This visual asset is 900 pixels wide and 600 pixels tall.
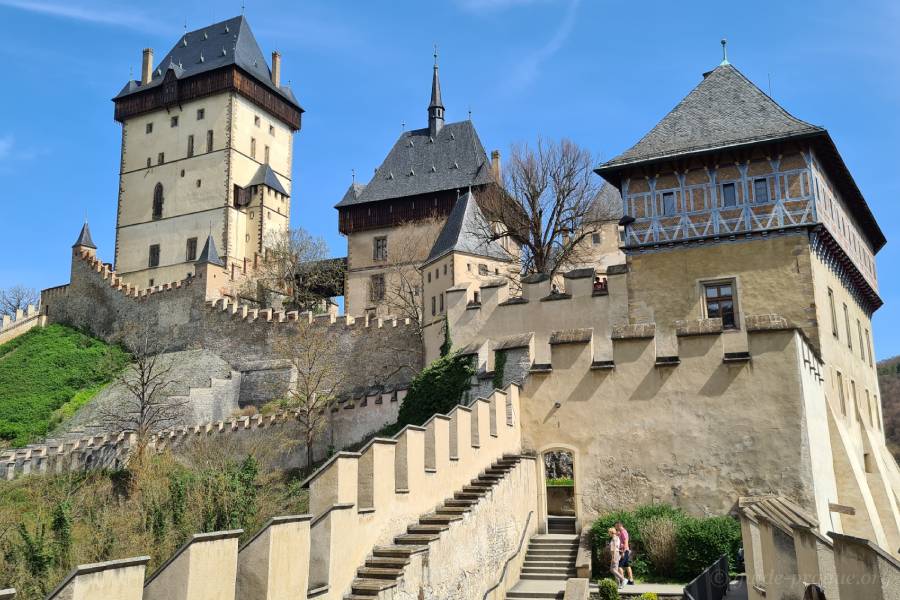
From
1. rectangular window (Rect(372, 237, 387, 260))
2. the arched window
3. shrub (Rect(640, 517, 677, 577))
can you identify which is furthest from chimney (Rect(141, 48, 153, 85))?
→ shrub (Rect(640, 517, 677, 577))

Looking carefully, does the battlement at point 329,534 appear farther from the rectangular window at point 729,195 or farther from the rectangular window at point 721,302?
the rectangular window at point 729,195

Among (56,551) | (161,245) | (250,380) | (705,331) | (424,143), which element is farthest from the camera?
(161,245)

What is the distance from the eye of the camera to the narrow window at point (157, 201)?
5562 centimetres

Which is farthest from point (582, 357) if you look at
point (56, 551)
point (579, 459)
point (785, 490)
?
point (56, 551)

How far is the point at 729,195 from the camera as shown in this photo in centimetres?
2091

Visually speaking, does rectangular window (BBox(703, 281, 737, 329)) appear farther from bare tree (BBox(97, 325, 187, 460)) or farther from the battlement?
bare tree (BBox(97, 325, 187, 460))

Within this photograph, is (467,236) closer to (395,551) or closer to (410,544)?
(410,544)

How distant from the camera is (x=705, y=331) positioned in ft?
53.0

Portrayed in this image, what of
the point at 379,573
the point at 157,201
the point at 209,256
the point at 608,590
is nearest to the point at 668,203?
the point at 608,590

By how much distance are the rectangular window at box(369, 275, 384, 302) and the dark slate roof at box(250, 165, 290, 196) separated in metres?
13.3

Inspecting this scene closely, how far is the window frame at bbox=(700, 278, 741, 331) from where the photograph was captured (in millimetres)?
20406

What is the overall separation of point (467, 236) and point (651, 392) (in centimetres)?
1865

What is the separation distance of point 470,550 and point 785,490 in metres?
6.57

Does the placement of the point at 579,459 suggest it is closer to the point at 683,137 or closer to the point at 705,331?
the point at 705,331
